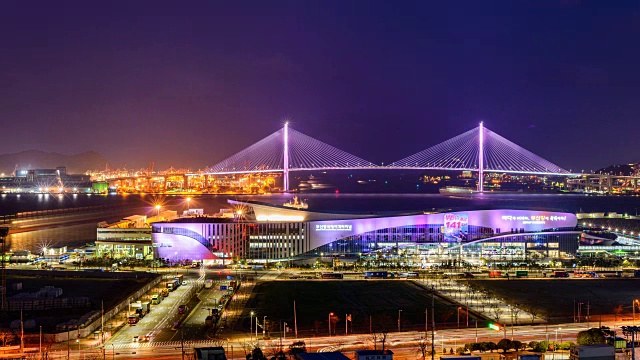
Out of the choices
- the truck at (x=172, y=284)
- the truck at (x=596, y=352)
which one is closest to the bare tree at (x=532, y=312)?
the truck at (x=596, y=352)

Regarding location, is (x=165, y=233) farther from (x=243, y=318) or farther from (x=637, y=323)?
(x=637, y=323)

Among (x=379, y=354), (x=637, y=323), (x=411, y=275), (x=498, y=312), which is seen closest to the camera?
(x=379, y=354)

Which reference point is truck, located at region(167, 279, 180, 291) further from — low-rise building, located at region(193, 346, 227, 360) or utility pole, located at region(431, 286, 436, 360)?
low-rise building, located at region(193, 346, 227, 360)

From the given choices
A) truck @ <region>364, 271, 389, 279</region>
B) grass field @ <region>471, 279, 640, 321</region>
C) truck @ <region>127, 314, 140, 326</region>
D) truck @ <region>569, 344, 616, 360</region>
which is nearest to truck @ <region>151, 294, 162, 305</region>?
truck @ <region>127, 314, 140, 326</region>

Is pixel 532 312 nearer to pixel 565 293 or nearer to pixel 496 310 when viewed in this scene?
pixel 496 310

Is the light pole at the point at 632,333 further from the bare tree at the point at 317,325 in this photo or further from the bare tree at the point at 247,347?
the bare tree at the point at 247,347

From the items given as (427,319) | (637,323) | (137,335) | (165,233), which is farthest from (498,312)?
(165,233)
